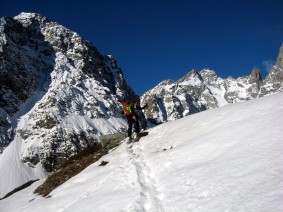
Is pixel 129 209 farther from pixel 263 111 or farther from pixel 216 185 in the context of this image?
pixel 263 111

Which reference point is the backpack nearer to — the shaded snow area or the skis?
the skis

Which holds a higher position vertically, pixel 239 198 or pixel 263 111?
pixel 263 111

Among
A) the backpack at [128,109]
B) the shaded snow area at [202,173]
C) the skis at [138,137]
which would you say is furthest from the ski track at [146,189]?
the backpack at [128,109]

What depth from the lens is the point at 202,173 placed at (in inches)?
461

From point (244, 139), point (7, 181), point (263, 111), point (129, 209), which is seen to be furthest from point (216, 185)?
point (7, 181)

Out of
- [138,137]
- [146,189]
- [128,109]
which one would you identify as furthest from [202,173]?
[128,109]

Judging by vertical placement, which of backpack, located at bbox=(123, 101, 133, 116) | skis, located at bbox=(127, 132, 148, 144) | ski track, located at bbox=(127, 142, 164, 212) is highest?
backpack, located at bbox=(123, 101, 133, 116)

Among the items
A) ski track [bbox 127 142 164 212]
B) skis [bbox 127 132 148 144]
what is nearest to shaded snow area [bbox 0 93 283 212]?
ski track [bbox 127 142 164 212]

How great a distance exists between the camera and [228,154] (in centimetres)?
1289

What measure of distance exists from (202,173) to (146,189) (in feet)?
7.16

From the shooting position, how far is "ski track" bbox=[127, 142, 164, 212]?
10312 millimetres

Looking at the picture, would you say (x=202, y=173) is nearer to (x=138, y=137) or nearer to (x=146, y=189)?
(x=146, y=189)

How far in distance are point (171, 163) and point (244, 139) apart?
339 cm

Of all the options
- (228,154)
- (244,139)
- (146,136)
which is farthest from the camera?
(146,136)
